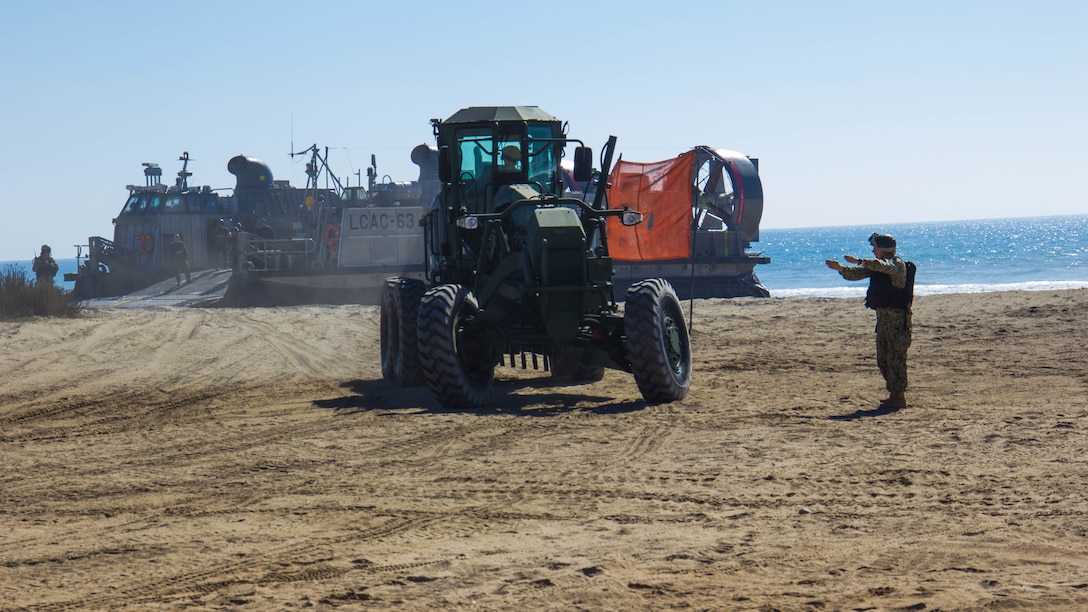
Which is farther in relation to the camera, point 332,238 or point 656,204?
point 332,238

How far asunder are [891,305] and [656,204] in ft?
29.4

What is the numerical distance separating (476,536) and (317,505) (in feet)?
3.80

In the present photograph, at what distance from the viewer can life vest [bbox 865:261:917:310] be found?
9477mm

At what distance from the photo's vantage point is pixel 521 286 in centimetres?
1009

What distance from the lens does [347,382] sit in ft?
41.7

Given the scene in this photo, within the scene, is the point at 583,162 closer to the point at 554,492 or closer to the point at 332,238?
the point at 554,492

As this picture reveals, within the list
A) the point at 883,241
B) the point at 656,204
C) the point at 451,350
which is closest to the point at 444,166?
the point at 451,350

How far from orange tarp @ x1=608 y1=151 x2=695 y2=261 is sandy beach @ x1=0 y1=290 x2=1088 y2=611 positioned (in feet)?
17.6

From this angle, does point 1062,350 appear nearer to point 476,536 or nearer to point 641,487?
point 641,487

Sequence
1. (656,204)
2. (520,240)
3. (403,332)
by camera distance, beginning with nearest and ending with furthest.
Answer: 1. (520,240)
2. (403,332)
3. (656,204)

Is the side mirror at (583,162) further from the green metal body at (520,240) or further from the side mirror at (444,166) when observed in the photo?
the side mirror at (444,166)

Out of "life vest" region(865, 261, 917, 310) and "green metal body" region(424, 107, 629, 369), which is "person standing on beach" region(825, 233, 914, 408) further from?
"green metal body" region(424, 107, 629, 369)

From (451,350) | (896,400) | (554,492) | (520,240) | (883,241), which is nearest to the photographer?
(554,492)

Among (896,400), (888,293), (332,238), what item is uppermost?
(332,238)
